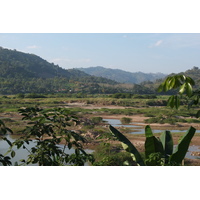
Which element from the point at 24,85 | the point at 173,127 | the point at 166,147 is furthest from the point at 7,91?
the point at 166,147

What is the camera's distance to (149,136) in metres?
2.07

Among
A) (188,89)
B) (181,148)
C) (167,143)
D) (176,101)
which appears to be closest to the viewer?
(188,89)

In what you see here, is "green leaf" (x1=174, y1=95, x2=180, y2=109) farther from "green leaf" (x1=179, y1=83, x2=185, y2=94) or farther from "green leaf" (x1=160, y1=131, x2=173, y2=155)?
"green leaf" (x1=160, y1=131, x2=173, y2=155)

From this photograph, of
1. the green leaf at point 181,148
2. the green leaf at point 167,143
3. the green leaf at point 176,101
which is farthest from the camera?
the green leaf at point 167,143

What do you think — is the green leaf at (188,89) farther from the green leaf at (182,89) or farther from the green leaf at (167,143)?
the green leaf at (167,143)

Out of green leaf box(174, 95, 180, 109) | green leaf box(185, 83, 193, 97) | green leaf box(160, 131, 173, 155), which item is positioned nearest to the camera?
green leaf box(185, 83, 193, 97)

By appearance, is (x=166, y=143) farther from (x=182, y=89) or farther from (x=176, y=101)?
(x=182, y=89)

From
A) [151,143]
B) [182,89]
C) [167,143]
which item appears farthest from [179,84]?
[167,143]

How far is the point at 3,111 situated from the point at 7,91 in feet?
34.5

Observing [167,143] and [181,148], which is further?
[167,143]

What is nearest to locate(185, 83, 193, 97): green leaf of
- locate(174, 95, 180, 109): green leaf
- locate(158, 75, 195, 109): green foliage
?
locate(158, 75, 195, 109): green foliage

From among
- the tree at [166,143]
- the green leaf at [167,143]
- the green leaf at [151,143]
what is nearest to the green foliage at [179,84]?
the tree at [166,143]

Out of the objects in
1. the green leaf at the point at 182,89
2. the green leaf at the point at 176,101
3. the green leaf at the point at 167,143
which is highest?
the green leaf at the point at 182,89

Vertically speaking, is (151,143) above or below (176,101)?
below
